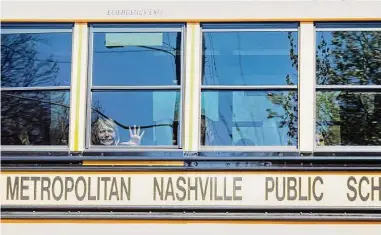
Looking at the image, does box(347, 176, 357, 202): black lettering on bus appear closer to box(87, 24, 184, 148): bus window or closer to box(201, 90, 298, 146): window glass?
box(201, 90, 298, 146): window glass

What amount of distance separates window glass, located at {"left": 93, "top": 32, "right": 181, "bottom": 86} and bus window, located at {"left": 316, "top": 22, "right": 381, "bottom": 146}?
2.96 feet

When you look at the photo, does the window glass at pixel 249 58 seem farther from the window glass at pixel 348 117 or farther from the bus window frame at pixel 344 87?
the window glass at pixel 348 117

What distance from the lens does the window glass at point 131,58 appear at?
4.34 m

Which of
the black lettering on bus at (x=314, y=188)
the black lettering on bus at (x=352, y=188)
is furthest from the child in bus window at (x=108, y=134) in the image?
the black lettering on bus at (x=352, y=188)

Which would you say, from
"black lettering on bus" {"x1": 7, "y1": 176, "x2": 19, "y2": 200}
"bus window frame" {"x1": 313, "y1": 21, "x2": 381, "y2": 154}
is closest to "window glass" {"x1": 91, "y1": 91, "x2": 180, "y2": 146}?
"black lettering on bus" {"x1": 7, "y1": 176, "x2": 19, "y2": 200}

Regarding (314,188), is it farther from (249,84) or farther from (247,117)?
(249,84)

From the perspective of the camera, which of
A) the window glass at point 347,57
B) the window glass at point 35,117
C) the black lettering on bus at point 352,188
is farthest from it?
the window glass at point 35,117

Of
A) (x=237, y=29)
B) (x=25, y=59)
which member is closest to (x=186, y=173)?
(x=237, y=29)

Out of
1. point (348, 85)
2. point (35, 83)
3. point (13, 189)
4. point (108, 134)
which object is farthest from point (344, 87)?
point (13, 189)

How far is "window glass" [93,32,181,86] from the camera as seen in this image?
434 centimetres

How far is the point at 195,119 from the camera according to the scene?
13.9 ft

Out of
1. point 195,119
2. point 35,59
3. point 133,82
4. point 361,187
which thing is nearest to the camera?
point 361,187

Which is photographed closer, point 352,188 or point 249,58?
point 352,188

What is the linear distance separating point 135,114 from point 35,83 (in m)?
0.64
